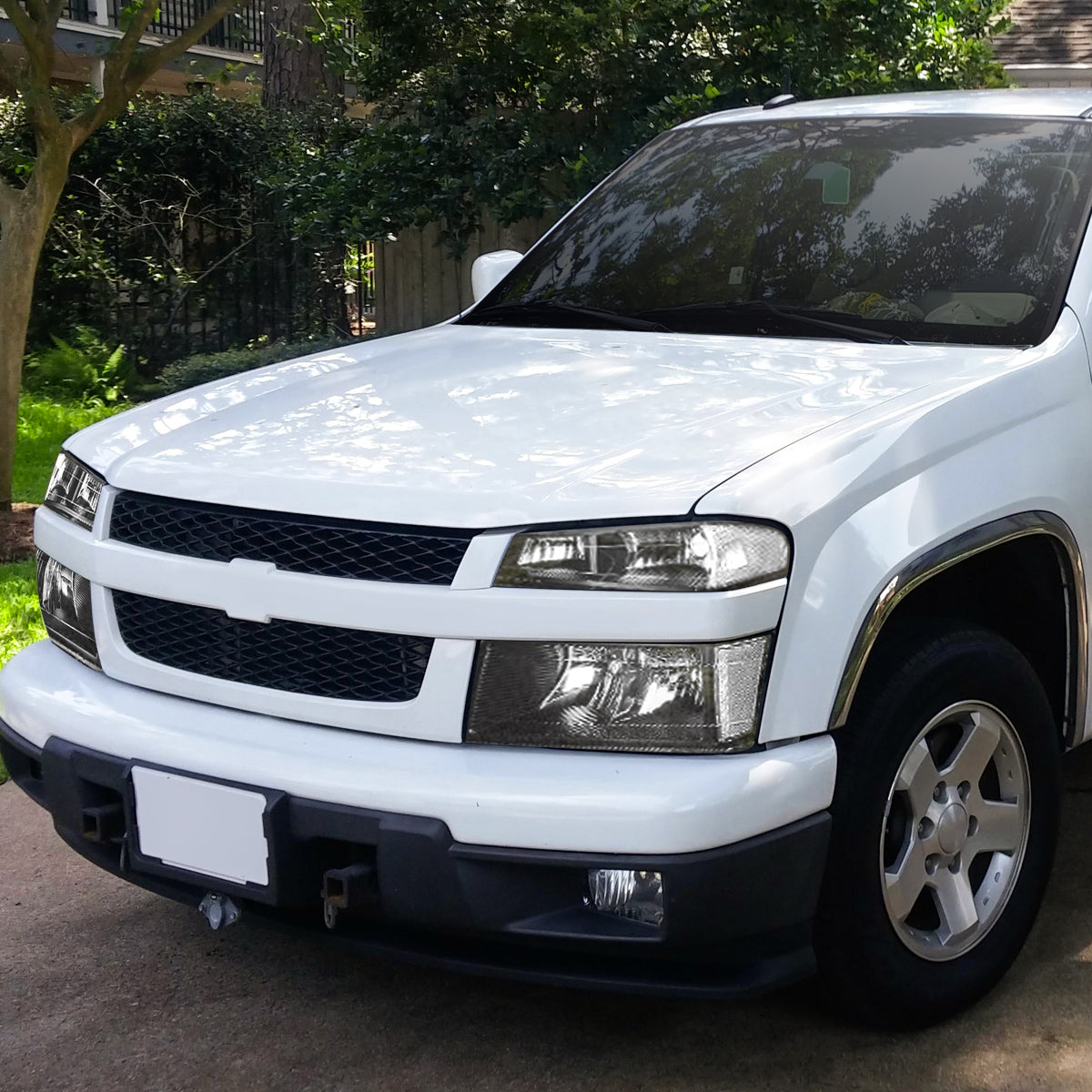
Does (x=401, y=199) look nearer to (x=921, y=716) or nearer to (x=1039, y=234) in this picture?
(x=1039, y=234)

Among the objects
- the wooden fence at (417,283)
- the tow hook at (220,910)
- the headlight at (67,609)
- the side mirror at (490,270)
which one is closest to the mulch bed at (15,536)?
the side mirror at (490,270)

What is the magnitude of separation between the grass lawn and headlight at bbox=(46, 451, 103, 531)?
1292mm

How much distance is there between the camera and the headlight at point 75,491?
9.89ft

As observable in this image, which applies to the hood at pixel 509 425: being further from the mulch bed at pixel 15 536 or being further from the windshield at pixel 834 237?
the mulch bed at pixel 15 536

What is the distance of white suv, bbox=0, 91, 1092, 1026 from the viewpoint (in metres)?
2.42

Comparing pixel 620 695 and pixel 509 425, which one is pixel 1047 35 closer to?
pixel 509 425

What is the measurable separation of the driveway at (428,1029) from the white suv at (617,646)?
0.15 metres

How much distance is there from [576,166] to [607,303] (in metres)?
5.58

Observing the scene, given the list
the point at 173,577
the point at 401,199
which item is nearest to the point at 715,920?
the point at 173,577

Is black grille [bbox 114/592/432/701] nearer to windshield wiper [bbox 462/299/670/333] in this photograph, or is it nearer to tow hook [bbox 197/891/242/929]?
tow hook [bbox 197/891/242/929]

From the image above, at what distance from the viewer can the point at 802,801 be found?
245 centimetres

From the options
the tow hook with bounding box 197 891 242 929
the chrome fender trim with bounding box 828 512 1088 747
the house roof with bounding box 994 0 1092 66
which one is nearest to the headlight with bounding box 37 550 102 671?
the tow hook with bounding box 197 891 242 929

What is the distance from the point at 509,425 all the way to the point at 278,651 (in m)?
0.61

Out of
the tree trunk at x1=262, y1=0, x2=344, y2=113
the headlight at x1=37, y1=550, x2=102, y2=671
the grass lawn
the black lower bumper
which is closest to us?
the black lower bumper
